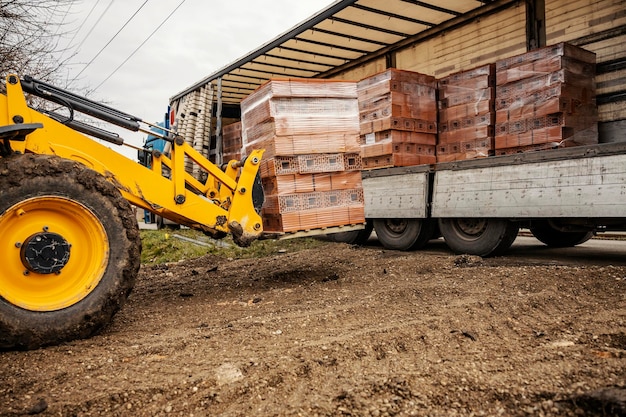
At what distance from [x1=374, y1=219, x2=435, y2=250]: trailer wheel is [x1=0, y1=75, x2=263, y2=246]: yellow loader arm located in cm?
376

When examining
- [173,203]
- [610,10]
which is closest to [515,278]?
[173,203]

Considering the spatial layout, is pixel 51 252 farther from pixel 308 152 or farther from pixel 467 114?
pixel 467 114

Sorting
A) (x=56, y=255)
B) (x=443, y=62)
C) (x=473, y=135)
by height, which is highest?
(x=443, y=62)

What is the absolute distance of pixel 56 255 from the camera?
11.3 feet

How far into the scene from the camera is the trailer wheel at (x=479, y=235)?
7078 mm

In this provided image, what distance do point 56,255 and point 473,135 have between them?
22.0ft

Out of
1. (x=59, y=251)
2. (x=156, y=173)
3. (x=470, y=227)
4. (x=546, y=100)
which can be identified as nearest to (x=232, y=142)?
(x=470, y=227)

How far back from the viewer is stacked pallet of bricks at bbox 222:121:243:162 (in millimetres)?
10062

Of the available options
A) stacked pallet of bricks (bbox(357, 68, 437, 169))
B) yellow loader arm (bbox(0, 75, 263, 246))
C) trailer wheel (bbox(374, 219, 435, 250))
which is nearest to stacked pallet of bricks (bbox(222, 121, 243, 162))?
stacked pallet of bricks (bbox(357, 68, 437, 169))

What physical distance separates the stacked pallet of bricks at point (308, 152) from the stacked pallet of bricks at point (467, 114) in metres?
3.35

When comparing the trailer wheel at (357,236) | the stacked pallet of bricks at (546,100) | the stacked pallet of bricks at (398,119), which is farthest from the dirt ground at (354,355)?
the trailer wheel at (357,236)

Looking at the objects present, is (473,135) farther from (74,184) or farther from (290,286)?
(74,184)

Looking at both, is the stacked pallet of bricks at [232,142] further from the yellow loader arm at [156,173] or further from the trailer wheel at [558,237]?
the trailer wheel at [558,237]

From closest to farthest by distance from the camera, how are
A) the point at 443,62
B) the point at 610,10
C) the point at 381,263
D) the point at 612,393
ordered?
1. the point at 612,393
2. the point at 381,263
3. the point at 610,10
4. the point at 443,62
